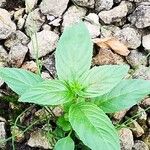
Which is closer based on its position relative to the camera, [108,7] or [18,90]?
[18,90]

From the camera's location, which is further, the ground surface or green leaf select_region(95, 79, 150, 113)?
the ground surface

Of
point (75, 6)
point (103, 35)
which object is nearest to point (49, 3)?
point (75, 6)

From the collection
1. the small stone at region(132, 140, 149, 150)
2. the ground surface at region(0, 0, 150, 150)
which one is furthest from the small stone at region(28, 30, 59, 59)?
the small stone at region(132, 140, 149, 150)

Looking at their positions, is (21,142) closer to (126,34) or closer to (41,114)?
(41,114)

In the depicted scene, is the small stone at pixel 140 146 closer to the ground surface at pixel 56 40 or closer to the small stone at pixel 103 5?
the ground surface at pixel 56 40

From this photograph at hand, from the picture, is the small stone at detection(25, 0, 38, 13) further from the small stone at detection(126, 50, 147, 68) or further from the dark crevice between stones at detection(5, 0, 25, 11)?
the small stone at detection(126, 50, 147, 68)

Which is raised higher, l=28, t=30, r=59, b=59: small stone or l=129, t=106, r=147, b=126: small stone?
l=28, t=30, r=59, b=59: small stone

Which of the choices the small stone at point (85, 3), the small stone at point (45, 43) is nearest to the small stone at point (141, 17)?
the small stone at point (85, 3)
